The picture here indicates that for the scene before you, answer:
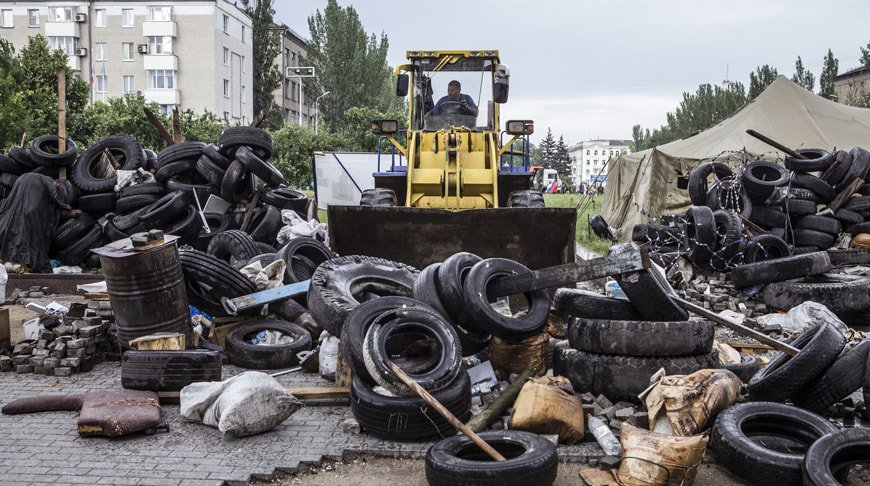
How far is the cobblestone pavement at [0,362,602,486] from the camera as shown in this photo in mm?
4090

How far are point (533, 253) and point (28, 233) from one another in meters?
7.70

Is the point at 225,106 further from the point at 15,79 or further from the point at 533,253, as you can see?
the point at 533,253

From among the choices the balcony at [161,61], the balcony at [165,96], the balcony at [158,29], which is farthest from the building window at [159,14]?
the balcony at [165,96]

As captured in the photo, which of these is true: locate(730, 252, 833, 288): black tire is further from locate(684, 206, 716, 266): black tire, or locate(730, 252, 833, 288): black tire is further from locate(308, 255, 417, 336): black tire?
locate(308, 255, 417, 336): black tire

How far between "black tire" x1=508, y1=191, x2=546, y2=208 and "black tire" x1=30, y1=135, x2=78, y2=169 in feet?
24.4

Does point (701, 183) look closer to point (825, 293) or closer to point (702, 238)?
point (702, 238)

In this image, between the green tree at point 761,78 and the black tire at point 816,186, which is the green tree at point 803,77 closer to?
the green tree at point 761,78

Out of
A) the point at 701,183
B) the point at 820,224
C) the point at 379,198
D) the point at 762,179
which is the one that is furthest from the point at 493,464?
the point at 701,183

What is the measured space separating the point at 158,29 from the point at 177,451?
50367 mm

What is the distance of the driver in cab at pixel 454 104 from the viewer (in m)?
10.9

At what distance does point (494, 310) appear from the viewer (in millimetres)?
5395

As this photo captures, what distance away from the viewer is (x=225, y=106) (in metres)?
50.0

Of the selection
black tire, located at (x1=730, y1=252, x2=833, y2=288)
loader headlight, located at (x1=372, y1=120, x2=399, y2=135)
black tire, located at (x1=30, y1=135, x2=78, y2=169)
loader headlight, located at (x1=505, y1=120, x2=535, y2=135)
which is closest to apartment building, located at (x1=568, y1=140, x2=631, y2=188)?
black tire, located at (x1=30, y1=135, x2=78, y2=169)

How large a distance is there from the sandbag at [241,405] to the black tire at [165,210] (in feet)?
21.3
